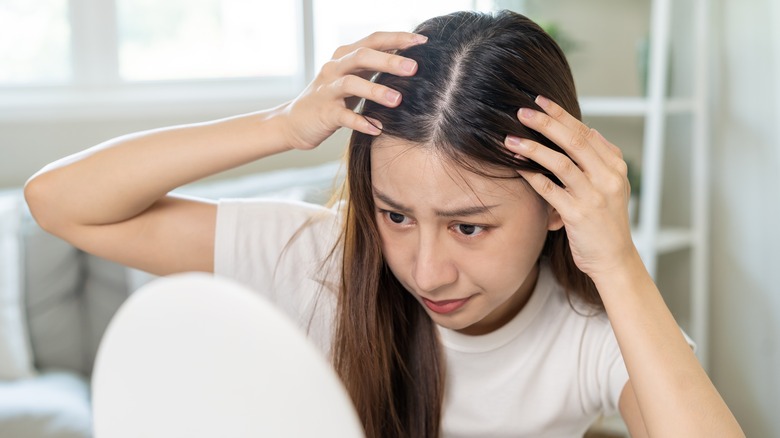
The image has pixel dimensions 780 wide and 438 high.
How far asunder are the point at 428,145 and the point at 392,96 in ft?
0.22

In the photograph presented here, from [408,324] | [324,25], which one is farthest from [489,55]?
[324,25]

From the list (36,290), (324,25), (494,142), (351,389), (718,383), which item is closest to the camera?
(494,142)

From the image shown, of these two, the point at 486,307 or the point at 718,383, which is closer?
the point at 486,307

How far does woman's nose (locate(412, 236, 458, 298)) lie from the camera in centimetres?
97

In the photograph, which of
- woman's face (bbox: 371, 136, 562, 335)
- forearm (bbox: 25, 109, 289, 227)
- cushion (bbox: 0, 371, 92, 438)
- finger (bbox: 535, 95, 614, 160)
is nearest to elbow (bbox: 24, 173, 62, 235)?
forearm (bbox: 25, 109, 289, 227)

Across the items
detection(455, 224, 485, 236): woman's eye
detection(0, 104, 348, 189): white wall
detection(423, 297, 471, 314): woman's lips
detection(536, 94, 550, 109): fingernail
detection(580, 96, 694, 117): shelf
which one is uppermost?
detection(536, 94, 550, 109): fingernail

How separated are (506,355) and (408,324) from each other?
146 millimetres

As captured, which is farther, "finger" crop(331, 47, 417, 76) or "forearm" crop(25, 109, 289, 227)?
"forearm" crop(25, 109, 289, 227)

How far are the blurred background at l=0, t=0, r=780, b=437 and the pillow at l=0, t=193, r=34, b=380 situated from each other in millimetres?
431

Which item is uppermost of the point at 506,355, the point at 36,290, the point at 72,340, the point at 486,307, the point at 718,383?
the point at 486,307

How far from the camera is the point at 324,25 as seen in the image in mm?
3143

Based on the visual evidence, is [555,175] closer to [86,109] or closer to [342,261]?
[342,261]

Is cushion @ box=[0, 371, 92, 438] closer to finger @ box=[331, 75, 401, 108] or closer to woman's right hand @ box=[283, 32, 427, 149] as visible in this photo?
woman's right hand @ box=[283, 32, 427, 149]

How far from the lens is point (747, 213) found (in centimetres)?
248
